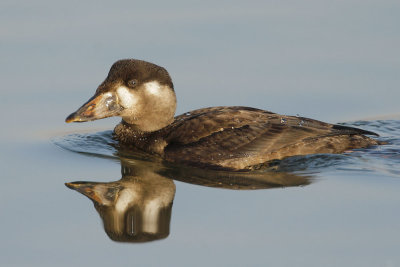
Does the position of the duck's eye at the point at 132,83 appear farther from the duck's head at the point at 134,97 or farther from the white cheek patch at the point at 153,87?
the white cheek patch at the point at 153,87

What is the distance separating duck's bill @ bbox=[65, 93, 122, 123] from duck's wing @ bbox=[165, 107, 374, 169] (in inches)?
30.1

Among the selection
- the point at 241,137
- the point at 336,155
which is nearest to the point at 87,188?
the point at 241,137

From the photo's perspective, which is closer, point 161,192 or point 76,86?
point 161,192

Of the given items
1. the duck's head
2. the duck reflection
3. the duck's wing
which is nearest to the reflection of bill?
the duck reflection

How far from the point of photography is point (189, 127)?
33.0 ft

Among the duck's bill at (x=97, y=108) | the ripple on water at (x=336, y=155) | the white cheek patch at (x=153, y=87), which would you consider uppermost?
the white cheek patch at (x=153, y=87)

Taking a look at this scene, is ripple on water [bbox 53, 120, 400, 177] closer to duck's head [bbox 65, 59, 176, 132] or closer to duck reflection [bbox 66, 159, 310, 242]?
duck reflection [bbox 66, 159, 310, 242]

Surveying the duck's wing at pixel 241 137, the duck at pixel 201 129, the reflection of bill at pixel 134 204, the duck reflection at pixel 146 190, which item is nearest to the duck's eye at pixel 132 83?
the duck at pixel 201 129

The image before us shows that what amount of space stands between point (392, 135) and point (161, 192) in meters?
3.49

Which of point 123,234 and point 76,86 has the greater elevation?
point 76,86

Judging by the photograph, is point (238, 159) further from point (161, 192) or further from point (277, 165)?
point (161, 192)

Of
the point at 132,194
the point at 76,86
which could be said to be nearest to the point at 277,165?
the point at 132,194

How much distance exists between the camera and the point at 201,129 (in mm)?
9969

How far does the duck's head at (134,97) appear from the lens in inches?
403
